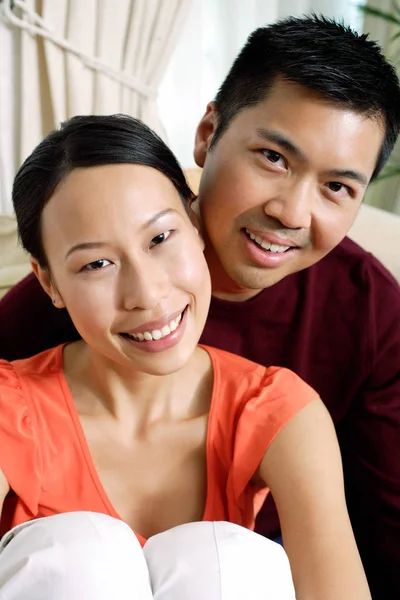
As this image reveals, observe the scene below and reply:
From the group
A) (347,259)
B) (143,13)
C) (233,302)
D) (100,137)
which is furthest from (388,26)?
(100,137)

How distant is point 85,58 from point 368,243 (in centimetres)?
132

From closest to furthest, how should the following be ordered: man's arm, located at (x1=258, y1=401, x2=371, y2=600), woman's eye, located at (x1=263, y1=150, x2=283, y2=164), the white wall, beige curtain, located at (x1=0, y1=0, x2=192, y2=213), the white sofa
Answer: man's arm, located at (x1=258, y1=401, x2=371, y2=600)
woman's eye, located at (x1=263, y1=150, x2=283, y2=164)
the white sofa
beige curtain, located at (x1=0, y1=0, x2=192, y2=213)
the white wall

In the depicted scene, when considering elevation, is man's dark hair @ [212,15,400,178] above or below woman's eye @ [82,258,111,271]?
above

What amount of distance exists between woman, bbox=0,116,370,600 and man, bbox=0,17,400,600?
16cm

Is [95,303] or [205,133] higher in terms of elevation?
[205,133]

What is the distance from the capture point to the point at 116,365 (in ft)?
3.81

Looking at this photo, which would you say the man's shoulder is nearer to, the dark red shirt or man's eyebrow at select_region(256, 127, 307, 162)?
the dark red shirt

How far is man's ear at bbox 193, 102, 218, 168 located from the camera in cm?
138

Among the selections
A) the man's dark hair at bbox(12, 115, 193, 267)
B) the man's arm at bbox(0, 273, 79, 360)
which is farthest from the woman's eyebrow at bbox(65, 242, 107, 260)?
the man's arm at bbox(0, 273, 79, 360)

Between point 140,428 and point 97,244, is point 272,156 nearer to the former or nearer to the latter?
point 97,244

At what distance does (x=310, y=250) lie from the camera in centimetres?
127

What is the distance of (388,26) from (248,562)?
102 inches

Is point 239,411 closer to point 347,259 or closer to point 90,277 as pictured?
point 90,277

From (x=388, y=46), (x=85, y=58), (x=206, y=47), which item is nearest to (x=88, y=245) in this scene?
(x=85, y=58)
